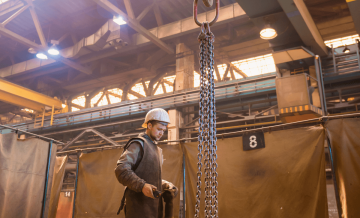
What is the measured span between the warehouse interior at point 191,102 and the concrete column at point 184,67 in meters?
0.07

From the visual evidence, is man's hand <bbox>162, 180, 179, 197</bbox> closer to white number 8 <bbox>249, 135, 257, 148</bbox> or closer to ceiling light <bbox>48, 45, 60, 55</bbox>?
white number 8 <bbox>249, 135, 257, 148</bbox>

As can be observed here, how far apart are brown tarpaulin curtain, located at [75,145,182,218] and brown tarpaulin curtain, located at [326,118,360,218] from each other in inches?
119

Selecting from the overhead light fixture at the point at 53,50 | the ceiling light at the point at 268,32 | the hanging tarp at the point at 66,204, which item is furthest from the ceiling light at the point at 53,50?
the ceiling light at the point at 268,32

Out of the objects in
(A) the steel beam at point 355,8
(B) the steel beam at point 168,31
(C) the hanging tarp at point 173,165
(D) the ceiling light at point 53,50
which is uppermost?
(B) the steel beam at point 168,31

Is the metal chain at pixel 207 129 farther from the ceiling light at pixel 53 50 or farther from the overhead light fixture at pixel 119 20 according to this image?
the ceiling light at pixel 53 50

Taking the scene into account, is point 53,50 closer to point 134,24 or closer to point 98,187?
point 134,24

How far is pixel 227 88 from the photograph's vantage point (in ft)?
44.8

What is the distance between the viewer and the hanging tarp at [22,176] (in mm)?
5844

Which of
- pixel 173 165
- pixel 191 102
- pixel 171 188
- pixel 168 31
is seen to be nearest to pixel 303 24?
pixel 191 102

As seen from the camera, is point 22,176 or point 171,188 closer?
point 171,188

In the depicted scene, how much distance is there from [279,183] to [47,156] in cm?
510

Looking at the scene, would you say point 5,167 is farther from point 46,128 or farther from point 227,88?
point 46,128

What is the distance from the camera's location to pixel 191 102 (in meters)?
14.0

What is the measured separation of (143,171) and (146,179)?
0.10m
